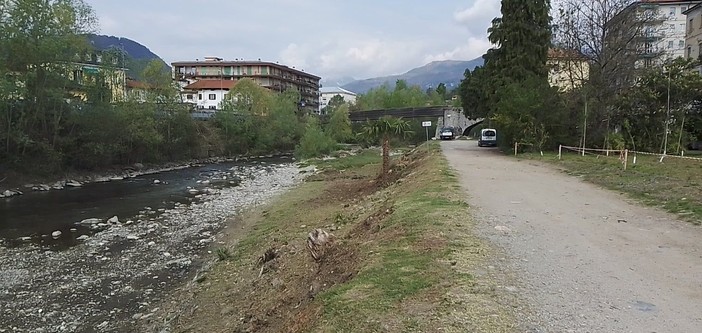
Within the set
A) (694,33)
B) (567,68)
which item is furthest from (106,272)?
(694,33)

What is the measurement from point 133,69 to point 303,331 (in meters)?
50.5

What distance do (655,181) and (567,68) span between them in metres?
21.1

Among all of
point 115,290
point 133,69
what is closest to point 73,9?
point 133,69

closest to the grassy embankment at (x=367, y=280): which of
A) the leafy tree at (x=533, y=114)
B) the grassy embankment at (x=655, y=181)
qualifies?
the grassy embankment at (x=655, y=181)

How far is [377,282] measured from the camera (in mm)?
7285

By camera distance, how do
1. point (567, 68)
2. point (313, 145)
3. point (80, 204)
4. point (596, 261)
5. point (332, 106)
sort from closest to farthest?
point (596, 261), point (80, 204), point (567, 68), point (313, 145), point (332, 106)

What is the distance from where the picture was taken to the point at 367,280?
7.45 metres

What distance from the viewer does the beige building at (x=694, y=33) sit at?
49266 mm

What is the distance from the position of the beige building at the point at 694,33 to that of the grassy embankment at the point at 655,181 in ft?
97.2

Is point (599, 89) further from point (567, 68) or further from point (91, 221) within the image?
point (91, 221)

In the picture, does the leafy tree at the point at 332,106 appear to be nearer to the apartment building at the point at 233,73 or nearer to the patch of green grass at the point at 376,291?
the apartment building at the point at 233,73

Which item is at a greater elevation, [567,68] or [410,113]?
[567,68]

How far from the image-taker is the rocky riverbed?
10680mm

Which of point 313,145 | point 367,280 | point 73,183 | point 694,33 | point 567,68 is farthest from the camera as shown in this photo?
point 313,145
